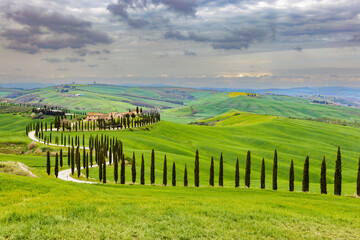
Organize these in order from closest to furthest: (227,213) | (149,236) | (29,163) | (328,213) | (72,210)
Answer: (149,236)
(72,210)
(227,213)
(328,213)
(29,163)

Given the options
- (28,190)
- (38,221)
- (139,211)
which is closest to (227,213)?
(139,211)

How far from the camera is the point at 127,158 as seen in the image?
11388cm

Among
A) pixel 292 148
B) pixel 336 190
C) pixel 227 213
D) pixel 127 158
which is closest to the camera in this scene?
pixel 227 213

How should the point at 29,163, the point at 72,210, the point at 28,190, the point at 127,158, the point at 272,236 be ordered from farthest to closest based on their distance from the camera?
the point at 127,158 → the point at 29,163 → the point at 28,190 → the point at 72,210 → the point at 272,236

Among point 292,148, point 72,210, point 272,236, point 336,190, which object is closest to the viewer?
point 272,236

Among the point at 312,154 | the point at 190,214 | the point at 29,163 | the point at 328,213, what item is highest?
→ the point at 190,214

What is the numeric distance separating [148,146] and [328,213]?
131 metres

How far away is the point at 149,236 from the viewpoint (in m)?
22.7

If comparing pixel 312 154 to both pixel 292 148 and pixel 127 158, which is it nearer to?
pixel 292 148

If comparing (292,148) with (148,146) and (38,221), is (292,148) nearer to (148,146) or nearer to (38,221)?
(148,146)

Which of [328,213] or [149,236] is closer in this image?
[149,236]

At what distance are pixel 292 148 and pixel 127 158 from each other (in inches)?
4802

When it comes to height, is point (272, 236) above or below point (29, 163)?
above

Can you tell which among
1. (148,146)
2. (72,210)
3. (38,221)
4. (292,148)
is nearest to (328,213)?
(72,210)
